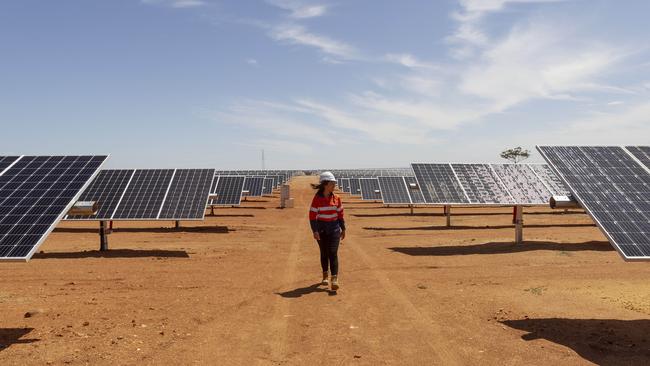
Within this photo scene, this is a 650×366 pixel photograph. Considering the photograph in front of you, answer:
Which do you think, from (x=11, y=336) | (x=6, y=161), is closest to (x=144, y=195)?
(x=6, y=161)

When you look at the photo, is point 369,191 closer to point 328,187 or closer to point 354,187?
point 354,187

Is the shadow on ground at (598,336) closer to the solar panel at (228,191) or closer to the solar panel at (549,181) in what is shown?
the solar panel at (549,181)

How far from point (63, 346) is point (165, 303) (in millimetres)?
2442

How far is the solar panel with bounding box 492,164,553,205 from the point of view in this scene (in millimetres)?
22016

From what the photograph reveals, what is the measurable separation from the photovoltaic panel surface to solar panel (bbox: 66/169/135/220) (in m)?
0.20

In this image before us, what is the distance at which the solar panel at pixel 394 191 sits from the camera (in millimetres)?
33938

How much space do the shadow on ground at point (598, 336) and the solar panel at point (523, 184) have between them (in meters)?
13.3

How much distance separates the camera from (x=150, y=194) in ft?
61.9

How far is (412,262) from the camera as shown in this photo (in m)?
13.6

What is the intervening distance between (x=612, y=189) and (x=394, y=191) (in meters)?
26.8

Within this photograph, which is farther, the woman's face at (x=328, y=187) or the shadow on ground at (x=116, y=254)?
the shadow on ground at (x=116, y=254)

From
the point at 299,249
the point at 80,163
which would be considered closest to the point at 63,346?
the point at 80,163

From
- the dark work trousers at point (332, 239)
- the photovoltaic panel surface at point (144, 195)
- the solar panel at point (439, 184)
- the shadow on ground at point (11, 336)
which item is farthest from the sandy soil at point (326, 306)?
the solar panel at point (439, 184)

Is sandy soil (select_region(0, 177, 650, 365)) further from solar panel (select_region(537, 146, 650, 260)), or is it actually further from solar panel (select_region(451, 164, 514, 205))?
solar panel (select_region(451, 164, 514, 205))
